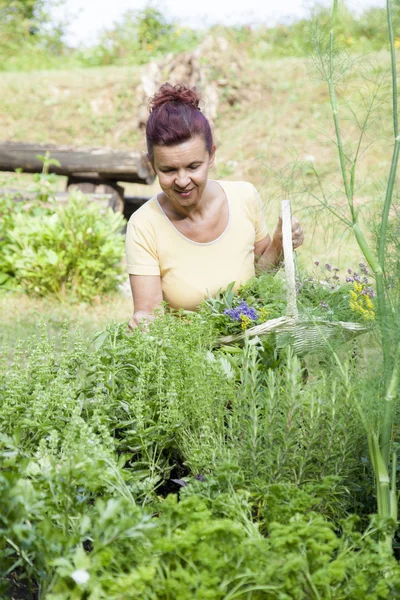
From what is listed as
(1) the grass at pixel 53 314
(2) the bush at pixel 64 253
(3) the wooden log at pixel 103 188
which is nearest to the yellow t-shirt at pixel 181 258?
(1) the grass at pixel 53 314

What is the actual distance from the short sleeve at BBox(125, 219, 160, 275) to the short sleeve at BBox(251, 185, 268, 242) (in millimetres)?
570

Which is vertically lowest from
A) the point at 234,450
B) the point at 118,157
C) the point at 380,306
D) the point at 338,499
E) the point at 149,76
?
the point at 338,499

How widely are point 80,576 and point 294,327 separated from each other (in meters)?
1.34

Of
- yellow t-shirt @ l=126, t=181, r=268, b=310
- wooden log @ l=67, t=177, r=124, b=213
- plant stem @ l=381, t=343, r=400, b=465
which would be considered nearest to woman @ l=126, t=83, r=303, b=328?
yellow t-shirt @ l=126, t=181, r=268, b=310

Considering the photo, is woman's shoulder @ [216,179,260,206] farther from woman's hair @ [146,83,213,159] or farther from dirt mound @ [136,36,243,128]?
dirt mound @ [136,36,243,128]

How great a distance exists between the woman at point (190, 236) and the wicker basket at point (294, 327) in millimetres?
517

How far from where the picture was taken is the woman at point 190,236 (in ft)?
10.7

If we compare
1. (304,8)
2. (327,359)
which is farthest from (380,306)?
(304,8)

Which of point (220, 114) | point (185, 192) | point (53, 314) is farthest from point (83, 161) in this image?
point (220, 114)

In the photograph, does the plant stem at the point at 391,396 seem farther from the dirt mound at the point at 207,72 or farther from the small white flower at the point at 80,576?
the dirt mound at the point at 207,72

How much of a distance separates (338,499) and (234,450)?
34 centimetres

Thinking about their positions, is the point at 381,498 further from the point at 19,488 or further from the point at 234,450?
the point at 19,488

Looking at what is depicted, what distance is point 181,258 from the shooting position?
3465mm

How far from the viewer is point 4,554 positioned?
5.79 feet
